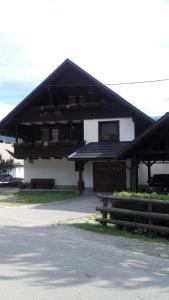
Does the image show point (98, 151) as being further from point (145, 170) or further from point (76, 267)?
point (76, 267)

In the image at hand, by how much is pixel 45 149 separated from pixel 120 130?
Result: 18.3 ft

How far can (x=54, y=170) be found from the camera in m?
38.5

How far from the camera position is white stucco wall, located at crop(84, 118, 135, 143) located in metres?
34.7

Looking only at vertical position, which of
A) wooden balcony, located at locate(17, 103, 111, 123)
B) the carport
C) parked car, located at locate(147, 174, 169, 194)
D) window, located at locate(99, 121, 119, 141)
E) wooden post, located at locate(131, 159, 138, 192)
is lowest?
parked car, located at locate(147, 174, 169, 194)

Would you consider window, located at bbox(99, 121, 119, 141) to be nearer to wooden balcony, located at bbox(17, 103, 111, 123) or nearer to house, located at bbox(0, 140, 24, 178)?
wooden balcony, located at bbox(17, 103, 111, 123)

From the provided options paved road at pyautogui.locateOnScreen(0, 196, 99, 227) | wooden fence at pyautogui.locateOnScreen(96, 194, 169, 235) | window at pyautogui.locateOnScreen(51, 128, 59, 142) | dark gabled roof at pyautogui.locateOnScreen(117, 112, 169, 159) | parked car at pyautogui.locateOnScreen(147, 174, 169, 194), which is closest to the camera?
wooden fence at pyautogui.locateOnScreen(96, 194, 169, 235)

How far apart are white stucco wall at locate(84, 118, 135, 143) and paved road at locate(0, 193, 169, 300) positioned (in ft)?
68.0

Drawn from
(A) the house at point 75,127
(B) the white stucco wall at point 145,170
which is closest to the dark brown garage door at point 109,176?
(A) the house at point 75,127

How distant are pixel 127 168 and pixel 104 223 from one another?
19.9 m

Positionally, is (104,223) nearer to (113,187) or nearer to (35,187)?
(113,187)

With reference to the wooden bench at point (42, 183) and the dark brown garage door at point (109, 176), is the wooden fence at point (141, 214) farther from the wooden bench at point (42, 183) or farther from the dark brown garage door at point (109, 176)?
the wooden bench at point (42, 183)

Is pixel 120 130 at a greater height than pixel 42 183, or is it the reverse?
pixel 120 130

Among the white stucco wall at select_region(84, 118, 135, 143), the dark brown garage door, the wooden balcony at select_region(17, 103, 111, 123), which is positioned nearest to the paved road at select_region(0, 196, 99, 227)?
the white stucco wall at select_region(84, 118, 135, 143)

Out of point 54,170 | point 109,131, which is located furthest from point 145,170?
point 54,170
